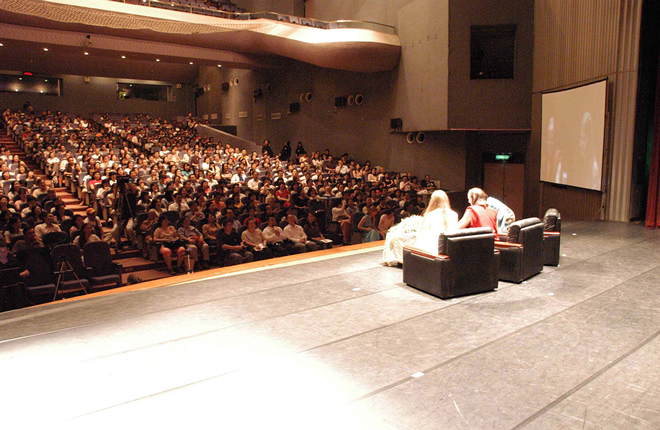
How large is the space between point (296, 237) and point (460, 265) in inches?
144

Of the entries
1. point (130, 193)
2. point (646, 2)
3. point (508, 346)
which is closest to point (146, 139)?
point (130, 193)

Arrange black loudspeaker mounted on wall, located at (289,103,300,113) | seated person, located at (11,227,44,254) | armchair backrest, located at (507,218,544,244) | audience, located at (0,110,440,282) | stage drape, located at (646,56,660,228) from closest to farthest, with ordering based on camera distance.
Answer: armchair backrest, located at (507,218,544,244) < seated person, located at (11,227,44,254) < audience, located at (0,110,440,282) < stage drape, located at (646,56,660,228) < black loudspeaker mounted on wall, located at (289,103,300,113)

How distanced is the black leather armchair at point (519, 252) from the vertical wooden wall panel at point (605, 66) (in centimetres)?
390

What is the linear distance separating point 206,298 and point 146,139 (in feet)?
39.9

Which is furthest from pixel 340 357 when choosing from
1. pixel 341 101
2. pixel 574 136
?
pixel 341 101

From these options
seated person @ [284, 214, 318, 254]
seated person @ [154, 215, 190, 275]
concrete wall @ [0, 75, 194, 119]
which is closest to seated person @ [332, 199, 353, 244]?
seated person @ [284, 214, 318, 254]

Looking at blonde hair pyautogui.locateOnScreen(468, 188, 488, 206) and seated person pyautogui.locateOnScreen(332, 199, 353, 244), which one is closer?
blonde hair pyautogui.locateOnScreen(468, 188, 488, 206)

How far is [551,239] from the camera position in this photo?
16.0ft

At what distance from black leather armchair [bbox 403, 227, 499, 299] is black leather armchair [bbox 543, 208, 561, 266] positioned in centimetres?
105

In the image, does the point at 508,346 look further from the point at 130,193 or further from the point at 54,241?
the point at 130,193

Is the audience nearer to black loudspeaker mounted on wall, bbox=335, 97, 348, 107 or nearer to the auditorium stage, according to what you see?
black loudspeaker mounted on wall, bbox=335, 97, 348, 107

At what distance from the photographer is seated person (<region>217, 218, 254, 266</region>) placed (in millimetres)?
6398

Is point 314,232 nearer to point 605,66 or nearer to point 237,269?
point 237,269

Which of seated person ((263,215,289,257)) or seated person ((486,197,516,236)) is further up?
seated person ((486,197,516,236))
